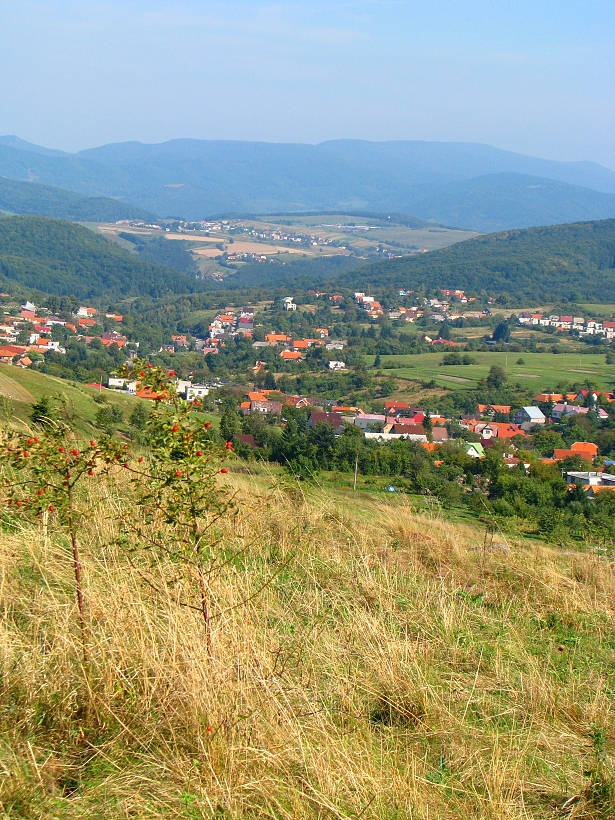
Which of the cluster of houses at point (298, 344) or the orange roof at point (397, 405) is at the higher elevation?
the cluster of houses at point (298, 344)

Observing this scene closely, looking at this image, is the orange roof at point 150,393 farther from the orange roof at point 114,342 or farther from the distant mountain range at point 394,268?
the distant mountain range at point 394,268

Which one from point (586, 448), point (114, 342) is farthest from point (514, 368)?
point (114, 342)

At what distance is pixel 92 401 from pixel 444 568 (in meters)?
15.3

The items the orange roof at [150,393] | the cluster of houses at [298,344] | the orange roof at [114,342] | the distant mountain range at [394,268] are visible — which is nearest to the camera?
the orange roof at [150,393]

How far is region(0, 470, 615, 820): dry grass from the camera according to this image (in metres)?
2.03

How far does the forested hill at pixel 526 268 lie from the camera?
84125 mm

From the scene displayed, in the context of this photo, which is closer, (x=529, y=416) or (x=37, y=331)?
(x=529, y=416)

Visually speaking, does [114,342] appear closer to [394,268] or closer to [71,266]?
[71,266]

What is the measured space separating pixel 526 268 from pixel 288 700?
90.9 m

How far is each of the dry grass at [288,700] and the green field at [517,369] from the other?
39.4 m

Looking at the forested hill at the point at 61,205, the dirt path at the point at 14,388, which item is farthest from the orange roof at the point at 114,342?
the forested hill at the point at 61,205

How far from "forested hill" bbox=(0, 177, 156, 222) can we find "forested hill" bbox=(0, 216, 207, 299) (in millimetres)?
62245

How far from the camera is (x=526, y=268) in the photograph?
8819 centimetres

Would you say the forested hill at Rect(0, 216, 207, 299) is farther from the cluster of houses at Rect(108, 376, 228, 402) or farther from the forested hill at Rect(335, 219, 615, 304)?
the cluster of houses at Rect(108, 376, 228, 402)
